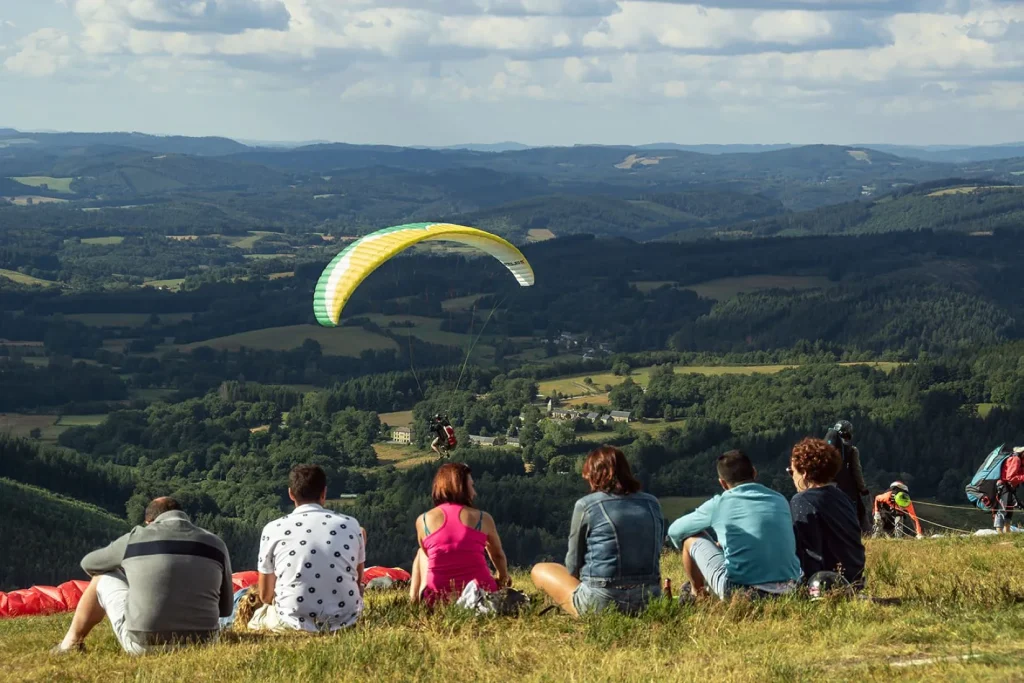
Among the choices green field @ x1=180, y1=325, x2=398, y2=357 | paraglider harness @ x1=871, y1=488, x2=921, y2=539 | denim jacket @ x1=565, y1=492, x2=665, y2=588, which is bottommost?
green field @ x1=180, y1=325, x2=398, y2=357

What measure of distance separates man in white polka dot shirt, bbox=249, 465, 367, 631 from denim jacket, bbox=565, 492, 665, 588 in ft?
5.61

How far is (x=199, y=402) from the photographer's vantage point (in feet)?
389

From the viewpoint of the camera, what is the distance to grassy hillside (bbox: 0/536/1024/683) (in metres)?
7.39

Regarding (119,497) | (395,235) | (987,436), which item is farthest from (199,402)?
(395,235)

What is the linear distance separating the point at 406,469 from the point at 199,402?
40086 millimetres

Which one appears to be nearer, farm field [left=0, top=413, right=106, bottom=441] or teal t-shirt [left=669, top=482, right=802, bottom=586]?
teal t-shirt [left=669, top=482, right=802, bottom=586]

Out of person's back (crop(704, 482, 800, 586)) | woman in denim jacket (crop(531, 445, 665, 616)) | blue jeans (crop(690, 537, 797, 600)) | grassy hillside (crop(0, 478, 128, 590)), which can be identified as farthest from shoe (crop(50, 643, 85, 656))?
grassy hillside (crop(0, 478, 128, 590))

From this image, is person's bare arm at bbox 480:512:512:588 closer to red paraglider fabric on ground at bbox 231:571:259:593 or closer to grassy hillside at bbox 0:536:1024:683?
grassy hillside at bbox 0:536:1024:683

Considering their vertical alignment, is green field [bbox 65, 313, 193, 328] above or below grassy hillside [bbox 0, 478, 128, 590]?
below

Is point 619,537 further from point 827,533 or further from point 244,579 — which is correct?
point 244,579

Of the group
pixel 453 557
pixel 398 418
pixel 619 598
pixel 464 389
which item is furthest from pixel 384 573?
pixel 464 389

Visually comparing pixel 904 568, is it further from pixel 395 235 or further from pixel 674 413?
pixel 674 413

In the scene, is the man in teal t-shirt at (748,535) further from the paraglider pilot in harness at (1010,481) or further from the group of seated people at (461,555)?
the paraglider pilot in harness at (1010,481)

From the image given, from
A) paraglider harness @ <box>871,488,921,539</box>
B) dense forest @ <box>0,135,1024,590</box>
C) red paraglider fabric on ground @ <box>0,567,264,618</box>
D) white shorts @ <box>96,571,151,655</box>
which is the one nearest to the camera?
white shorts @ <box>96,571,151,655</box>
